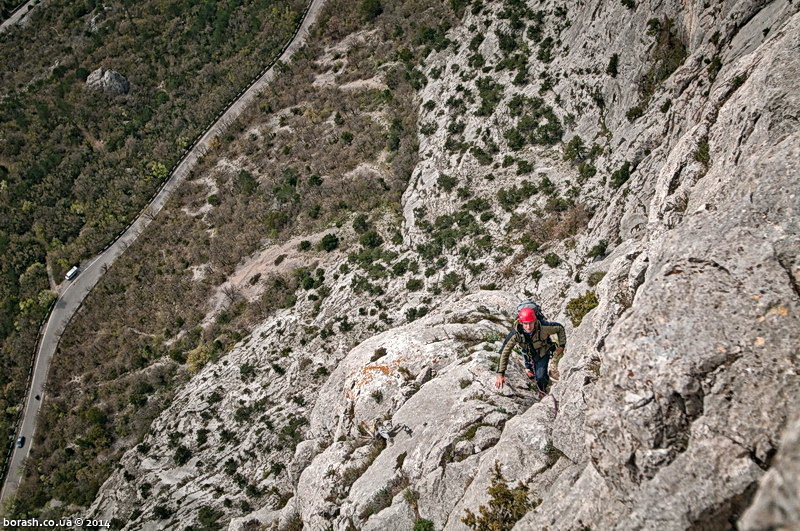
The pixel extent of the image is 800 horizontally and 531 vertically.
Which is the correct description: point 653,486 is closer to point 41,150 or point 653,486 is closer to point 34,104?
point 41,150

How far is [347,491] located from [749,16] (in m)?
30.5

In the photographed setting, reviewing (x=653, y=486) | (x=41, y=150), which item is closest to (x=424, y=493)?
(x=653, y=486)

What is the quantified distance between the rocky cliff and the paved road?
803 inches

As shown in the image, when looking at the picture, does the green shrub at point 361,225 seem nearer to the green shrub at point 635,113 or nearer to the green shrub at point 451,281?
the green shrub at point 451,281

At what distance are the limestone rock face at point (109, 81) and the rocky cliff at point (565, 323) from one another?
188 feet

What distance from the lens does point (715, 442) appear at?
27.8ft

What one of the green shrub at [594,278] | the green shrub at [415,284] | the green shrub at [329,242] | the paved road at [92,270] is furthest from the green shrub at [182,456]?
the green shrub at [594,278]

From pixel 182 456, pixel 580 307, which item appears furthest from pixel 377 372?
pixel 182 456

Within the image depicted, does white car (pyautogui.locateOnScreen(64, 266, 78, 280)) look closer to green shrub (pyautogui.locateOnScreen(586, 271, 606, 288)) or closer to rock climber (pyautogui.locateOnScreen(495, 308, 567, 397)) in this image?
green shrub (pyautogui.locateOnScreen(586, 271, 606, 288))

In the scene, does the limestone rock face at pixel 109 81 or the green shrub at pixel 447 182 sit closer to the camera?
the green shrub at pixel 447 182

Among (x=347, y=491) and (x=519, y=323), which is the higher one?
(x=519, y=323)

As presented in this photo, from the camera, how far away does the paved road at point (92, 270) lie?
182 feet

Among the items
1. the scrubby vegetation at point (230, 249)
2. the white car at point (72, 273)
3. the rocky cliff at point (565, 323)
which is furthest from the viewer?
the white car at point (72, 273)

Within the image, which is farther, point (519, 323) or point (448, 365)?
point (448, 365)
